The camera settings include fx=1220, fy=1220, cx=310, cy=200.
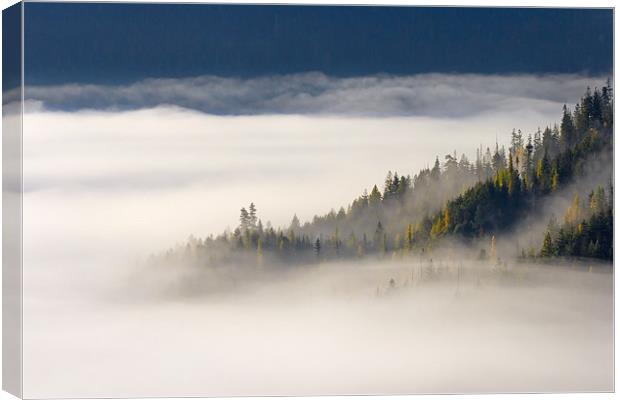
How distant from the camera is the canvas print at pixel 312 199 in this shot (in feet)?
33.5

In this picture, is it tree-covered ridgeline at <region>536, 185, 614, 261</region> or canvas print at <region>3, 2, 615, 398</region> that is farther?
tree-covered ridgeline at <region>536, 185, 614, 261</region>

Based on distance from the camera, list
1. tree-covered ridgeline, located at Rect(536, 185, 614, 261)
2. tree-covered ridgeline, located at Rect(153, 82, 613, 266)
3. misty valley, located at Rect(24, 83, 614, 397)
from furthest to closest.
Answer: tree-covered ridgeline, located at Rect(536, 185, 614, 261), tree-covered ridgeline, located at Rect(153, 82, 613, 266), misty valley, located at Rect(24, 83, 614, 397)

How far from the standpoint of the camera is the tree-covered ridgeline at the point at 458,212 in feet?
34.1

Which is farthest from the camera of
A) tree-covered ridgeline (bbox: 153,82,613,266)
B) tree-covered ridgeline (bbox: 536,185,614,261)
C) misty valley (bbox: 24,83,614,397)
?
tree-covered ridgeline (bbox: 536,185,614,261)

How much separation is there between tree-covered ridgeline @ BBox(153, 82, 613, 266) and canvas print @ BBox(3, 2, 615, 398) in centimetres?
2

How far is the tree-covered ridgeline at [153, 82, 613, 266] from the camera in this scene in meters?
10.4

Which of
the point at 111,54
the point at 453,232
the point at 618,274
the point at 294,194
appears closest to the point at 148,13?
the point at 111,54

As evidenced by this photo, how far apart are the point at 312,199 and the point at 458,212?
1279 millimetres

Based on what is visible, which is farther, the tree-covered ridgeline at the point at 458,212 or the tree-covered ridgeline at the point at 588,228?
the tree-covered ridgeline at the point at 588,228

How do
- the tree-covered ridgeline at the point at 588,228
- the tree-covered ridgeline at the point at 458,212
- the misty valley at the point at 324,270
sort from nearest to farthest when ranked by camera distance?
the misty valley at the point at 324,270
the tree-covered ridgeline at the point at 458,212
the tree-covered ridgeline at the point at 588,228

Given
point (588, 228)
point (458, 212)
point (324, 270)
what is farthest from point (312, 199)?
point (588, 228)

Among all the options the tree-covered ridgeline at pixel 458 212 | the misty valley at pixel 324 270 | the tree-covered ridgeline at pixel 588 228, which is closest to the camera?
the misty valley at pixel 324 270

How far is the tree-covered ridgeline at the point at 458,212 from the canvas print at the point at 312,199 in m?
0.02

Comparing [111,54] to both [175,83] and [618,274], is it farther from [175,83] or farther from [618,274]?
[618,274]
